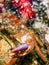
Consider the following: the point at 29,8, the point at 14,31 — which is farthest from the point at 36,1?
the point at 14,31

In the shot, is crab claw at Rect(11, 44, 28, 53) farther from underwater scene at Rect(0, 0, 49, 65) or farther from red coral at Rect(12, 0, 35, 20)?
red coral at Rect(12, 0, 35, 20)

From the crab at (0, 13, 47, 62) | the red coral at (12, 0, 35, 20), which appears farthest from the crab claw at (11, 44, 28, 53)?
the red coral at (12, 0, 35, 20)

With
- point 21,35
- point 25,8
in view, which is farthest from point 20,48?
point 25,8

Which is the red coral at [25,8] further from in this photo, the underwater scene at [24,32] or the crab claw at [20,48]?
the crab claw at [20,48]

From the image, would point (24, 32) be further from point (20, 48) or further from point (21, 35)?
point (20, 48)

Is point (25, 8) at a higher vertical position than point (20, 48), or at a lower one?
higher

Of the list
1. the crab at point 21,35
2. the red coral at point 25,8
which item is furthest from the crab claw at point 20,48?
the red coral at point 25,8
